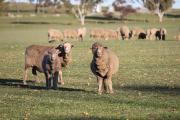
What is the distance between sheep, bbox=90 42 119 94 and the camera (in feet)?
57.2

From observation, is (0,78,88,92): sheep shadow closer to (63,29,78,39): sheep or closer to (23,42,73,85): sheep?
(23,42,73,85): sheep

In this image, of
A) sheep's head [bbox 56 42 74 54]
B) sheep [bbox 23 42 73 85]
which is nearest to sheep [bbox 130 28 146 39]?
sheep [bbox 23 42 73 85]

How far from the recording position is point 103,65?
17.5 m

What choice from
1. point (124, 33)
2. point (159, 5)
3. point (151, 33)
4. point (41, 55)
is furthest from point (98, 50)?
point (159, 5)

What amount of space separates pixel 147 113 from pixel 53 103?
119 inches

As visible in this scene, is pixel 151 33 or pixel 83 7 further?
pixel 83 7

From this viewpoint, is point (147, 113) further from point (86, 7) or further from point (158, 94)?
point (86, 7)

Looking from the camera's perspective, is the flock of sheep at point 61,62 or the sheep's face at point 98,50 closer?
the sheep's face at point 98,50

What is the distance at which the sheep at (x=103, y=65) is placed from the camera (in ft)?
57.2

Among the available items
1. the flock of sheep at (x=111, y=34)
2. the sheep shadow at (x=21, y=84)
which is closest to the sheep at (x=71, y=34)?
the flock of sheep at (x=111, y=34)

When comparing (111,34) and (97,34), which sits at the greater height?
(111,34)

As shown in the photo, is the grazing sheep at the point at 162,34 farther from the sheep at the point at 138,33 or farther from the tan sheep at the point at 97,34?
the tan sheep at the point at 97,34

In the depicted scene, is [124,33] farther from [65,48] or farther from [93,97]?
[93,97]

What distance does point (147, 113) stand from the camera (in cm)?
1380
